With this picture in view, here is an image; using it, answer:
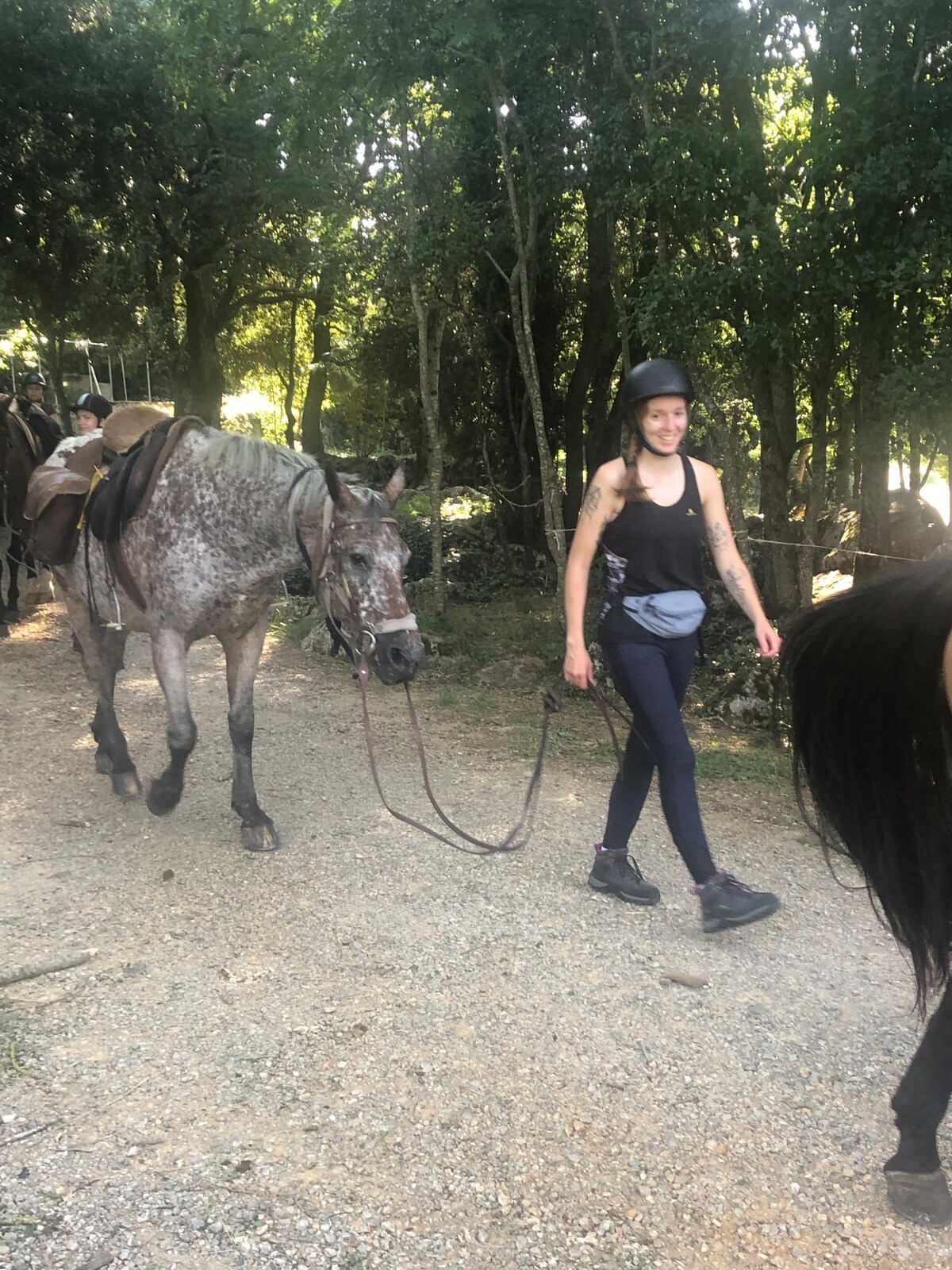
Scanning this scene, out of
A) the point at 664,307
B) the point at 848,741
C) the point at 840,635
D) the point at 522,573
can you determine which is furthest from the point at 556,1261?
the point at 522,573

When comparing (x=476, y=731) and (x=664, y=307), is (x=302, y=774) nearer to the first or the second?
(x=476, y=731)

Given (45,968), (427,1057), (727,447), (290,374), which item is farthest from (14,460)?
(290,374)

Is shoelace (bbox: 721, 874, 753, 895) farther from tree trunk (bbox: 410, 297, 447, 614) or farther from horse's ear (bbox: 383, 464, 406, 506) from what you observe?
tree trunk (bbox: 410, 297, 447, 614)

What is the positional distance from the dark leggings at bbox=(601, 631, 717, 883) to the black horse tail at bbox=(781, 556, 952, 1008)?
1147 mm

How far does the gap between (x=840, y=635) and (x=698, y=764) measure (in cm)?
384

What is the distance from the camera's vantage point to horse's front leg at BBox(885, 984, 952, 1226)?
6.79 ft

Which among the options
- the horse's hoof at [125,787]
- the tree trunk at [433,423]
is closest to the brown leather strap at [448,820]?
the horse's hoof at [125,787]

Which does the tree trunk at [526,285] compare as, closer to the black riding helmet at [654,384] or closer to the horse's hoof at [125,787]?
the horse's hoof at [125,787]

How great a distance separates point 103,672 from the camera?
5.43 m

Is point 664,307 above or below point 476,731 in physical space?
→ above

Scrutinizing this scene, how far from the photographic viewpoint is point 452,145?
898cm

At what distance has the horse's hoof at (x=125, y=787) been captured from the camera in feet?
16.5

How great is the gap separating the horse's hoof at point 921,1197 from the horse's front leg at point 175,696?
3350 mm

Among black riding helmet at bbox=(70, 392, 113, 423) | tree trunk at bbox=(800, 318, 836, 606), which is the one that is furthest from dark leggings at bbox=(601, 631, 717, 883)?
black riding helmet at bbox=(70, 392, 113, 423)
